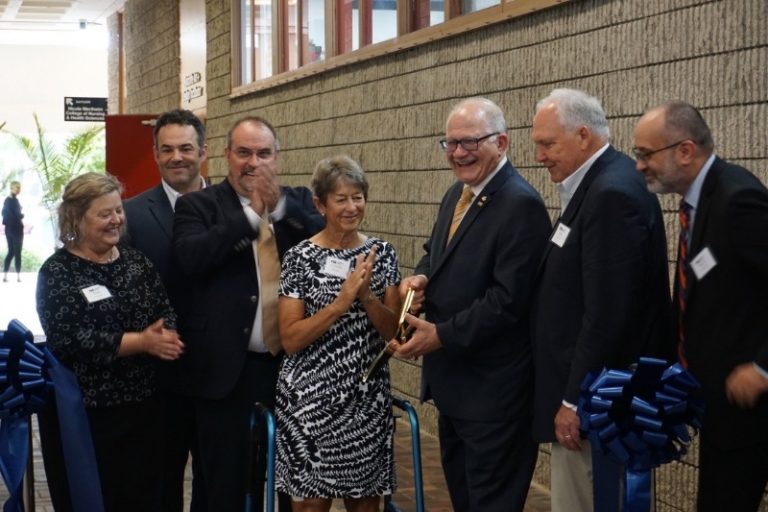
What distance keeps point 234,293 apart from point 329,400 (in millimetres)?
518

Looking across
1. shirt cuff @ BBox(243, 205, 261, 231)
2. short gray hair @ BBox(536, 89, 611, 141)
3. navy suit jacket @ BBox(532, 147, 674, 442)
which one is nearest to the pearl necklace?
shirt cuff @ BBox(243, 205, 261, 231)

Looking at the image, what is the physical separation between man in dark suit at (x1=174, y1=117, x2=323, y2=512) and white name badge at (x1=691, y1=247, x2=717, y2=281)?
151cm

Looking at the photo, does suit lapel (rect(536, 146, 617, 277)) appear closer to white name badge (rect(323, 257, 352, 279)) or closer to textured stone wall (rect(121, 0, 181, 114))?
white name badge (rect(323, 257, 352, 279))

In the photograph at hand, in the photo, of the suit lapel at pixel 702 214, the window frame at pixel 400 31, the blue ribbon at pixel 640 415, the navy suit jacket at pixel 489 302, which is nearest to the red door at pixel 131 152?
the window frame at pixel 400 31

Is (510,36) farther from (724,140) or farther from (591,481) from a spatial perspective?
(591,481)

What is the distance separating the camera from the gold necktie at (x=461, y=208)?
379 cm

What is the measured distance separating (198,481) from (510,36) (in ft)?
9.90

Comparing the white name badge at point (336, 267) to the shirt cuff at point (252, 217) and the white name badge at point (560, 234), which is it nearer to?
the shirt cuff at point (252, 217)

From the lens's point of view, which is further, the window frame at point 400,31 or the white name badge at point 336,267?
the window frame at point 400,31

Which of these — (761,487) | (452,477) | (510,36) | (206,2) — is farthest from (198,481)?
(206,2)

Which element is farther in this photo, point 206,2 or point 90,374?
point 206,2

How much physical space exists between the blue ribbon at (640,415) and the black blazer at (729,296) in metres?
0.13

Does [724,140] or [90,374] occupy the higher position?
[724,140]

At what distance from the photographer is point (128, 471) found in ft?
13.2
